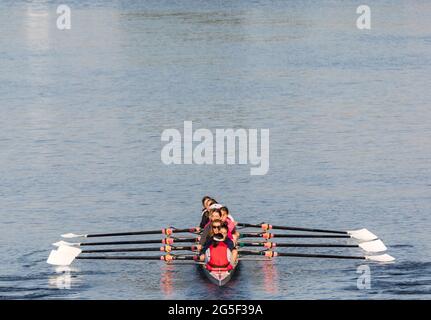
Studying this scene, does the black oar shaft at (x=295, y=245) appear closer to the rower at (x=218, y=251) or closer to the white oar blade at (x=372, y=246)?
the white oar blade at (x=372, y=246)

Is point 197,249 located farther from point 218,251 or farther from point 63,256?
point 63,256

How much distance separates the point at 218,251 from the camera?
33.5 metres

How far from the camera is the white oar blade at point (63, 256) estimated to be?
116ft

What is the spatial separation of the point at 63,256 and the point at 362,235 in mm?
7909

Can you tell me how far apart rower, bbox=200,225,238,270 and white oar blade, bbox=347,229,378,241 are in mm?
4871

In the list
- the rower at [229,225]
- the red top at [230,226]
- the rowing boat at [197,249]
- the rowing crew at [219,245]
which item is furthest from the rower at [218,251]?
the red top at [230,226]

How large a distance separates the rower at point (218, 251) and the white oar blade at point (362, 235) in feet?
16.0

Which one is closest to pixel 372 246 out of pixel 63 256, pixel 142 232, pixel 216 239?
pixel 216 239

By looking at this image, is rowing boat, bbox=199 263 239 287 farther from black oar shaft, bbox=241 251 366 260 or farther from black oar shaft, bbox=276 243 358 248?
black oar shaft, bbox=276 243 358 248

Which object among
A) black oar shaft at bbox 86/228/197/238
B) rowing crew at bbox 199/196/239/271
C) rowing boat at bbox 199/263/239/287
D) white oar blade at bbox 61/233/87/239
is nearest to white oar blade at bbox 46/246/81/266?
white oar blade at bbox 61/233/87/239

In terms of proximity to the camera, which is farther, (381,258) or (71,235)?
(71,235)

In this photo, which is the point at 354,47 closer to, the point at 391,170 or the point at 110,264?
the point at 391,170

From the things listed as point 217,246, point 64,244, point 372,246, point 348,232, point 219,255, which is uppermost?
point 348,232

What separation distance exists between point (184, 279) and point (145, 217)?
741cm
